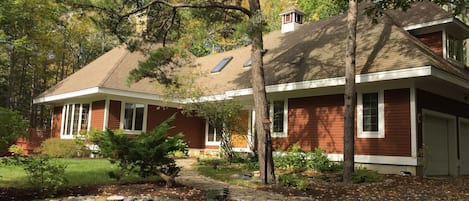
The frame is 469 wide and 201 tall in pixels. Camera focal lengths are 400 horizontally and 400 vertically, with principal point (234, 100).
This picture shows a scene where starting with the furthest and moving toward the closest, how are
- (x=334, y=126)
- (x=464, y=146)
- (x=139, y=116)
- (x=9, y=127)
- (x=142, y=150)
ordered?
(x=139, y=116) → (x=464, y=146) → (x=334, y=126) → (x=142, y=150) → (x=9, y=127)

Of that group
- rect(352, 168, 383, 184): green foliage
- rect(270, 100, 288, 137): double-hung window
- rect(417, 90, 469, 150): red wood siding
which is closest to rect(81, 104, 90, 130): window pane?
rect(270, 100, 288, 137): double-hung window

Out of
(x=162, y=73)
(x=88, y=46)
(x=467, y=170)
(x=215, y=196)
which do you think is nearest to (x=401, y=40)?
(x=467, y=170)

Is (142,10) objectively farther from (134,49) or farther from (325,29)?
(325,29)

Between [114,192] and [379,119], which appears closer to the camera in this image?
[114,192]

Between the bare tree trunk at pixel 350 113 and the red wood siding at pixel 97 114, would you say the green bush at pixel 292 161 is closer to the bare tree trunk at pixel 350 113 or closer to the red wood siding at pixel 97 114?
the bare tree trunk at pixel 350 113

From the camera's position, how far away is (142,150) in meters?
7.59

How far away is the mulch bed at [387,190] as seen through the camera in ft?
24.9

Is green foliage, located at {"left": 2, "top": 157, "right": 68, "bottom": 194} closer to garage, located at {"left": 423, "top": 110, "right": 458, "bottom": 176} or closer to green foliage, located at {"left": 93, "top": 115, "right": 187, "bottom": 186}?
green foliage, located at {"left": 93, "top": 115, "right": 187, "bottom": 186}

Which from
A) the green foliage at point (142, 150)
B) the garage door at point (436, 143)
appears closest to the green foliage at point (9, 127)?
the green foliage at point (142, 150)

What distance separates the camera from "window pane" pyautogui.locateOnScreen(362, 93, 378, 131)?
39.3 ft

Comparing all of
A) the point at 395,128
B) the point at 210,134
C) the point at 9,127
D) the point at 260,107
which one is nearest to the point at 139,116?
the point at 210,134

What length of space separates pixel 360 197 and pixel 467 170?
28.8 feet

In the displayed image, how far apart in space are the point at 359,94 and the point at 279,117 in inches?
136

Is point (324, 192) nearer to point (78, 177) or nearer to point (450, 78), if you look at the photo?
point (78, 177)
